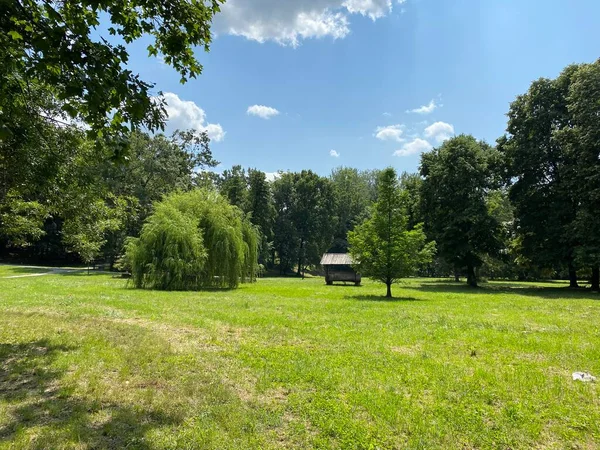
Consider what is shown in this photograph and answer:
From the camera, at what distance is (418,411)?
4.22 meters

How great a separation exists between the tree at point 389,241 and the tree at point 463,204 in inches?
418

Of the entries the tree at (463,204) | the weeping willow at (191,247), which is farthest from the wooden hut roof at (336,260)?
the weeping willow at (191,247)

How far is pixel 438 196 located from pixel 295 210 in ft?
111

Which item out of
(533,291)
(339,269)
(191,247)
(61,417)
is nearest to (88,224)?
(61,417)

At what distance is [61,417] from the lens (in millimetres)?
3936

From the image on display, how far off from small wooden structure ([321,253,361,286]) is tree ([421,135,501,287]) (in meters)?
7.11

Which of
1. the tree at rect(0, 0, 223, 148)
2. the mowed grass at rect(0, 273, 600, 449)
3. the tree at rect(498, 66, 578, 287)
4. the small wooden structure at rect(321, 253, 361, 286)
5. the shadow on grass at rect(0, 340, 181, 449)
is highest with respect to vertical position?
the tree at rect(498, 66, 578, 287)

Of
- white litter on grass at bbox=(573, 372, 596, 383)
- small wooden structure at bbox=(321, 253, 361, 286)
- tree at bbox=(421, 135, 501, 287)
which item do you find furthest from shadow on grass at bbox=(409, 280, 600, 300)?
white litter on grass at bbox=(573, 372, 596, 383)

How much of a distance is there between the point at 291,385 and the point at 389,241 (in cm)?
1373

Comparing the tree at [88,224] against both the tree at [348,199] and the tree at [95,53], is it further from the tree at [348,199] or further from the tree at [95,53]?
the tree at [348,199]

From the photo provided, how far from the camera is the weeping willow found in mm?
19031

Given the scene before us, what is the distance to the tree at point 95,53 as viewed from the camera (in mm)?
3332

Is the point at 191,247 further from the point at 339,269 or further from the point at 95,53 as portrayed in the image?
the point at 95,53

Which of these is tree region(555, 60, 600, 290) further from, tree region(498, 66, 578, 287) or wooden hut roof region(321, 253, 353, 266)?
wooden hut roof region(321, 253, 353, 266)
